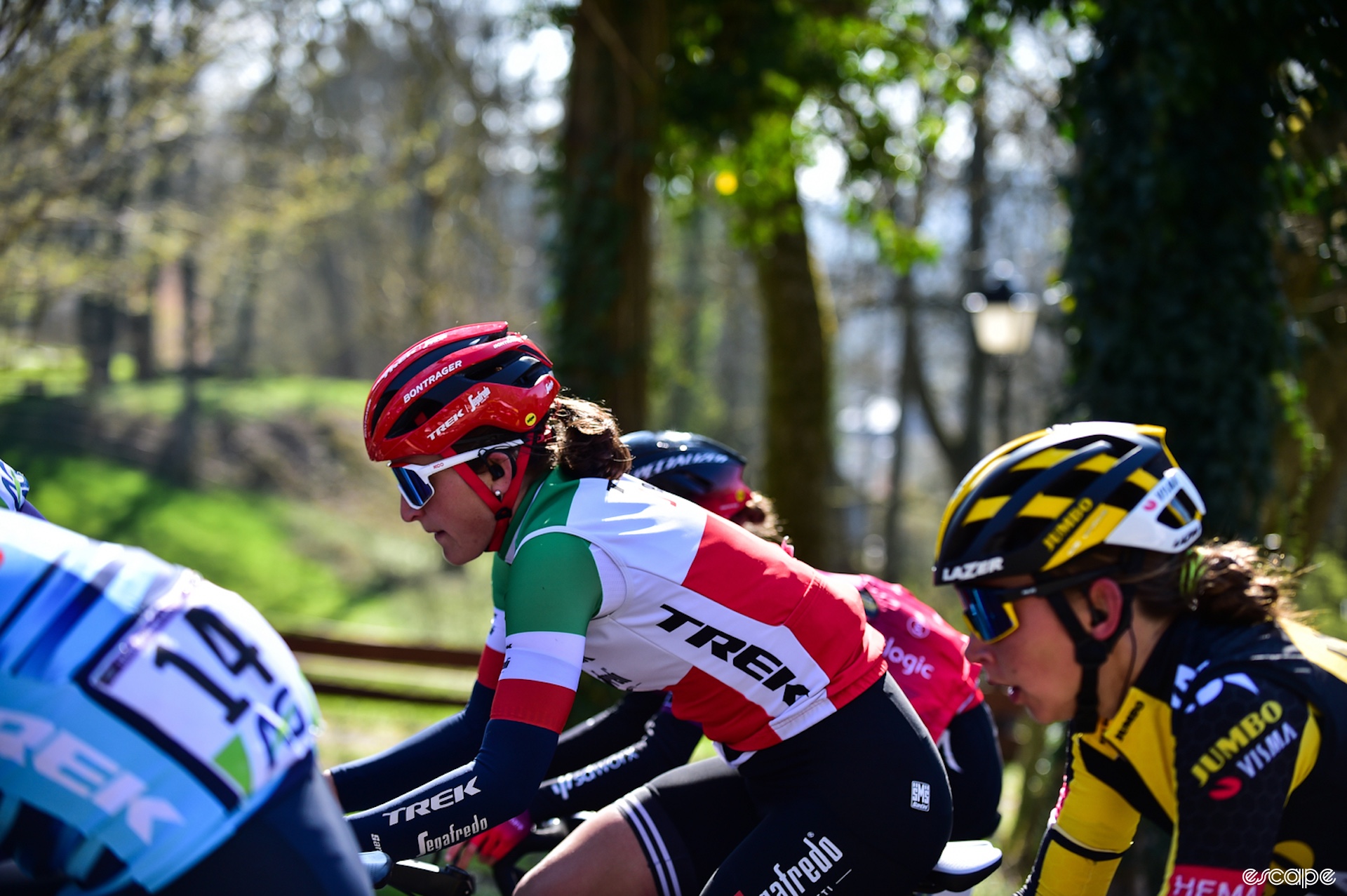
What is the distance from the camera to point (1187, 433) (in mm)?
5922

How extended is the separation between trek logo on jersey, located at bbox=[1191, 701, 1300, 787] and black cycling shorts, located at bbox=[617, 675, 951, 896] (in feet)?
2.52

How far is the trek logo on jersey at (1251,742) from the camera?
1894mm

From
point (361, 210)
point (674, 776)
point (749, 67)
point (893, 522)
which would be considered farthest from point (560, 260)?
point (361, 210)

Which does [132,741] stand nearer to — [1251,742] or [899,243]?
[1251,742]

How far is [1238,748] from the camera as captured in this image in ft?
6.25

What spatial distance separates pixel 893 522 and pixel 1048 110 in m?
16.5

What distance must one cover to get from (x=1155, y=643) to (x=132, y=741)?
1.92 metres

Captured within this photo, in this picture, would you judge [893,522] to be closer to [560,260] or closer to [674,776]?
[560,260]

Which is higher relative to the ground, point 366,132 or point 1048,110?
point 366,132

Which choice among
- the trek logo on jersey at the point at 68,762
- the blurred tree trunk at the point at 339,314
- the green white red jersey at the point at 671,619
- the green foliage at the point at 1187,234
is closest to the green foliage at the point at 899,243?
the green foliage at the point at 1187,234

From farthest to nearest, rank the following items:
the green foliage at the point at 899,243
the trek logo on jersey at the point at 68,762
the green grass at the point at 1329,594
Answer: the green foliage at the point at 899,243 < the green grass at the point at 1329,594 < the trek logo on jersey at the point at 68,762

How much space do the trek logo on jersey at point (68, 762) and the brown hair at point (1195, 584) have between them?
1.75 m

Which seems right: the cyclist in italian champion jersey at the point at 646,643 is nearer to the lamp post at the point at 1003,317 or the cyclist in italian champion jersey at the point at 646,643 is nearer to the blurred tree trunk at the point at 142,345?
the lamp post at the point at 1003,317

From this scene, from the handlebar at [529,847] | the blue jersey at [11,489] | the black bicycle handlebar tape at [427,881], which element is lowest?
the handlebar at [529,847]
